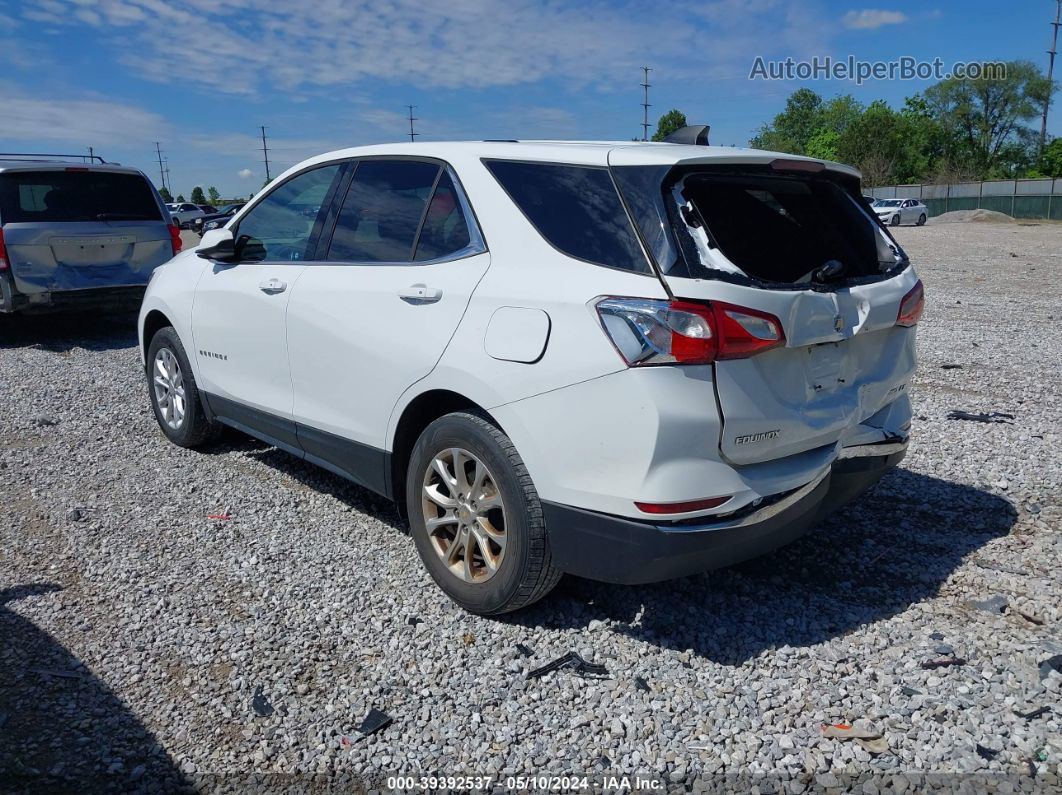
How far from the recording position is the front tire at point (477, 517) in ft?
10.7

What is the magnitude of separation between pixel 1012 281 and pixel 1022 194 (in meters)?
46.0

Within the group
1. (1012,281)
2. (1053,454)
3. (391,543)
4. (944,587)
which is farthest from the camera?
(1012,281)

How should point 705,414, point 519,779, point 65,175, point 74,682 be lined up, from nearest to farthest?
point 519,779 → point 705,414 → point 74,682 → point 65,175

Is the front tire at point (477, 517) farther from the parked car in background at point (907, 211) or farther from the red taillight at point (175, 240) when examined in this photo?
the parked car in background at point (907, 211)

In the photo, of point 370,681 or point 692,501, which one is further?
point 370,681

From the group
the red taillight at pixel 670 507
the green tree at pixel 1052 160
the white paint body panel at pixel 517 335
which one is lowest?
the red taillight at pixel 670 507

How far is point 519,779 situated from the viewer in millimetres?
2695

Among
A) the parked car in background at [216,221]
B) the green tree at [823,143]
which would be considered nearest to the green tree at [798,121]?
the green tree at [823,143]

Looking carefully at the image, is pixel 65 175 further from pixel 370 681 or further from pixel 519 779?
pixel 519 779

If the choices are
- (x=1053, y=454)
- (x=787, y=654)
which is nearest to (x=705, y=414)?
(x=787, y=654)

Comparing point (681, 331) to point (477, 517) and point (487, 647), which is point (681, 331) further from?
point (487, 647)

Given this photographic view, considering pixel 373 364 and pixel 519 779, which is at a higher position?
pixel 373 364

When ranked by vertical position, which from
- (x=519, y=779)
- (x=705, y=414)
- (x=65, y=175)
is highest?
(x=65, y=175)

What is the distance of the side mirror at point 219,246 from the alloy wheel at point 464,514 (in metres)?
2.18
